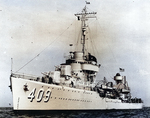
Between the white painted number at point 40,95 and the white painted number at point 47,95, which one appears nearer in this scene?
the white painted number at point 40,95

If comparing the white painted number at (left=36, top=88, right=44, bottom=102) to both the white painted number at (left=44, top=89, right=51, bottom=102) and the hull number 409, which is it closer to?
the hull number 409

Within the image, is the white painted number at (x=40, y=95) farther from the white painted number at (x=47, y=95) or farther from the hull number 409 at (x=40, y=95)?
the white painted number at (x=47, y=95)

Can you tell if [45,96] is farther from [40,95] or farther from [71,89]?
[71,89]

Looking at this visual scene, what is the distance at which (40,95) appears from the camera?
25.4 m

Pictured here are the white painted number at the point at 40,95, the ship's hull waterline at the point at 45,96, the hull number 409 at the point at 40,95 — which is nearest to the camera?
the ship's hull waterline at the point at 45,96

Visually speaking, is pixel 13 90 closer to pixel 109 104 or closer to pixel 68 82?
pixel 68 82

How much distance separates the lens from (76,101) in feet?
95.5

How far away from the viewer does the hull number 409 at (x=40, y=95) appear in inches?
985

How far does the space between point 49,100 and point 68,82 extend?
14.1 ft

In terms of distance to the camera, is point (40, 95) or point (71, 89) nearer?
point (40, 95)

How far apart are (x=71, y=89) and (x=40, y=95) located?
4.45 metres

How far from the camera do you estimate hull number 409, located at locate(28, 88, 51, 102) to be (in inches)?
985

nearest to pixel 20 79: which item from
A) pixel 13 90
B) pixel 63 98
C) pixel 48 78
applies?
pixel 13 90

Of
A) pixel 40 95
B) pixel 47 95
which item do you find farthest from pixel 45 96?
pixel 40 95
